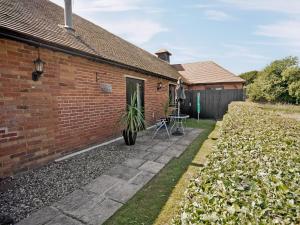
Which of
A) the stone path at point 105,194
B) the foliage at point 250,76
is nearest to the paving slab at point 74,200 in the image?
the stone path at point 105,194

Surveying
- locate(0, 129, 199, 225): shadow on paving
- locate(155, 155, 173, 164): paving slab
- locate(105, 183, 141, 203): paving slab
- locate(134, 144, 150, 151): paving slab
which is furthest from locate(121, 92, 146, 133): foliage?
locate(105, 183, 141, 203): paving slab

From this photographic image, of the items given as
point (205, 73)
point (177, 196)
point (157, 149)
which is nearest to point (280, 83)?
point (205, 73)

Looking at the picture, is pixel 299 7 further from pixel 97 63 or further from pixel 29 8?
pixel 29 8

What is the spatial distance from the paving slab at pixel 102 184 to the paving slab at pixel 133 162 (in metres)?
0.72

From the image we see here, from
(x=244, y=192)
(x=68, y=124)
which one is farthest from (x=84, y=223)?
(x=68, y=124)

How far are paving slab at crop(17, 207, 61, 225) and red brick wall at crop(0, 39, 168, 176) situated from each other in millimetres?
1499

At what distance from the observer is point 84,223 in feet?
7.82

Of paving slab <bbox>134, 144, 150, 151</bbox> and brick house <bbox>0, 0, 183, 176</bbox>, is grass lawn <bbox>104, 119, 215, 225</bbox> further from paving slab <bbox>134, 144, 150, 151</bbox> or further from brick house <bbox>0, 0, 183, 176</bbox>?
brick house <bbox>0, 0, 183, 176</bbox>

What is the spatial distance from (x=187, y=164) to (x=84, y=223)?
2.68 metres

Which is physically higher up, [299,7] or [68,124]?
[299,7]

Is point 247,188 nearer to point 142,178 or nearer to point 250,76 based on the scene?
point 142,178

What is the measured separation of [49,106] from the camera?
4359 millimetres

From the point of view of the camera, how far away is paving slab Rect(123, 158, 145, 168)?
14.2 feet

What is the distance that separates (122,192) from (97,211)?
593 mm
